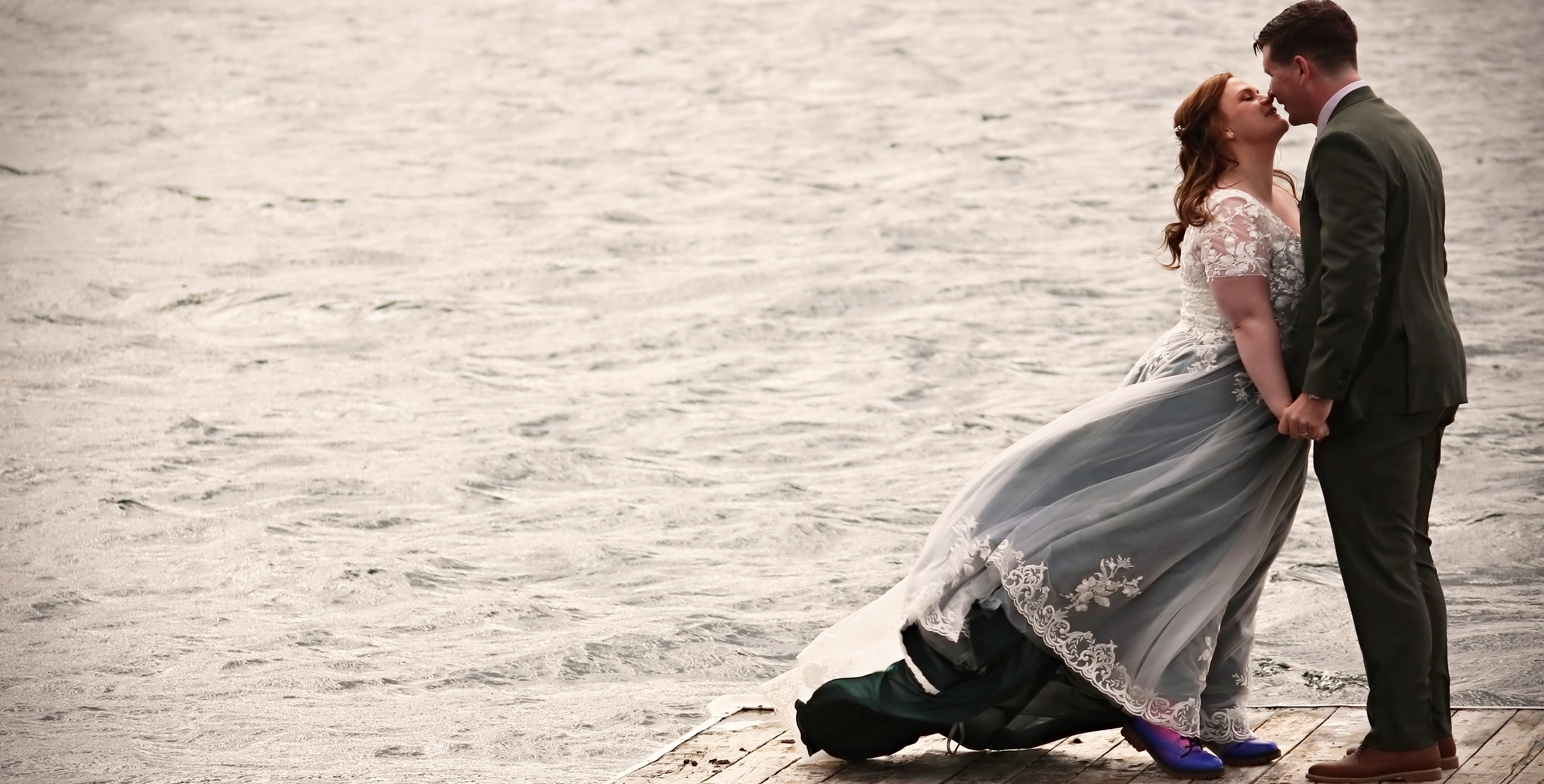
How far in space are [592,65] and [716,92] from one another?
66.6 inches

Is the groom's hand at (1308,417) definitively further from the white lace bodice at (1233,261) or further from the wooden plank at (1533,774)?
the wooden plank at (1533,774)

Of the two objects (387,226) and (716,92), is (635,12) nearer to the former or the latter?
(716,92)

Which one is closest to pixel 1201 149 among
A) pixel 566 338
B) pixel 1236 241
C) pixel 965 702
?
pixel 1236 241

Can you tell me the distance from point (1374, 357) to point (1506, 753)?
964 mm

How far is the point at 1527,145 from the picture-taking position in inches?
559

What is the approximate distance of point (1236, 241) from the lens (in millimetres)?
3596

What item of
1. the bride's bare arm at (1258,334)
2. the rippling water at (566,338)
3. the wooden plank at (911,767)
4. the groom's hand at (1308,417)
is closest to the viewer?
the groom's hand at (1308,417)

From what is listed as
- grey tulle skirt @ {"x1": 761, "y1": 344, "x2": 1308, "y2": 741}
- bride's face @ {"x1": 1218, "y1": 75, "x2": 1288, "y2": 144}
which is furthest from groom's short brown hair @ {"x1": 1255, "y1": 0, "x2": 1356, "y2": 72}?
grey tulle skirt @ {"x1": 761, "y1": 344, "x2": 1308, "y2": 741}

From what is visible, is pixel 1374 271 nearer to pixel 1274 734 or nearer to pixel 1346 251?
pixel 1346 251

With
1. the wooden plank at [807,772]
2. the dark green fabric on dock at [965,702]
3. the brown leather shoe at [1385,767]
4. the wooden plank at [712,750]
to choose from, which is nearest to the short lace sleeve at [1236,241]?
the dark green fabric on dock at [965,702]

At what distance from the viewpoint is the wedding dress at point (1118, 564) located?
3.62 meters

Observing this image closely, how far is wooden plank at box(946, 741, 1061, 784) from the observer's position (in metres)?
3.74

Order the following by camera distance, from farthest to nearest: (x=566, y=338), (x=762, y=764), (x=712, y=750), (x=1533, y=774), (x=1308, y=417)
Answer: (x=566, y=338), (x=712, y=750), (x=762, y=764), (x=1533, y=774), (x=1308, y=417)

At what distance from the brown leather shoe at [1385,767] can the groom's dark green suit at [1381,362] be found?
21mm
